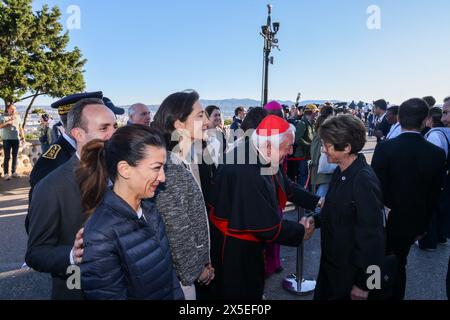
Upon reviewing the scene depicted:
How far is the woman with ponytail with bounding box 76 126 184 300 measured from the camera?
1.50 meters

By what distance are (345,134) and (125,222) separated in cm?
163

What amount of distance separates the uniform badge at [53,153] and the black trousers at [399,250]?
2769mm

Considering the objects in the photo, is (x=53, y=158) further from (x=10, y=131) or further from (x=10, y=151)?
(x=10, y=151)

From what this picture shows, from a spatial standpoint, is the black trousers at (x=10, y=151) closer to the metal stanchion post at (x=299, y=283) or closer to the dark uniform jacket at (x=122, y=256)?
the metal stanchion post at (x=299, y=283)

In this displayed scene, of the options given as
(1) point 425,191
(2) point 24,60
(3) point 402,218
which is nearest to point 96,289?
(3) point 402,218

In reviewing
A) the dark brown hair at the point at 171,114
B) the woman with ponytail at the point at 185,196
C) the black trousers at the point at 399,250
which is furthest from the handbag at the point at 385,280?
the dark brown hair at the point at 171,114

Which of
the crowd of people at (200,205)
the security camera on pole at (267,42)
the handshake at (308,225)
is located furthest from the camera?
the security camera on pole at (267,42)

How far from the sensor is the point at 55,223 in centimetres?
183

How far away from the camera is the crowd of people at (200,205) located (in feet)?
5.44

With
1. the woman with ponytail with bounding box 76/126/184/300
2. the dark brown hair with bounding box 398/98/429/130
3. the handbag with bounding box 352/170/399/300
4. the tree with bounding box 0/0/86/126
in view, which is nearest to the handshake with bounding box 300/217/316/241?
the handbag with bounding box 352/170/399/300

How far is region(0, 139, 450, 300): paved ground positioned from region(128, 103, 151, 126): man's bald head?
89.9 inches

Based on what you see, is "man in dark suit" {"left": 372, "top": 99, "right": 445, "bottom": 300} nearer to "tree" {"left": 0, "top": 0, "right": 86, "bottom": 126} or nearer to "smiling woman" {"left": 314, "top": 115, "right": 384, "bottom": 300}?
"smiling woman" {"left": 314, "top": 115, "right": 384, "bottom": 300}
